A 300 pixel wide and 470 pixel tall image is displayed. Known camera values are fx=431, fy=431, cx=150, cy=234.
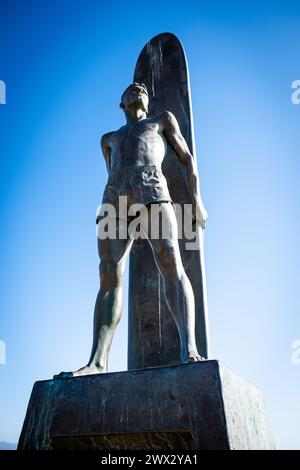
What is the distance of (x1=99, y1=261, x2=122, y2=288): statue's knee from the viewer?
4.24 metres

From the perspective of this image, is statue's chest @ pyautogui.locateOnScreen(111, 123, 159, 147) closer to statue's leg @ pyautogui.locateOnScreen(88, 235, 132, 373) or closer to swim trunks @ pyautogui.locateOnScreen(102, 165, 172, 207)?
swim trunks @ pyautogui.locateOnScreen(102, 165, 172, 207)

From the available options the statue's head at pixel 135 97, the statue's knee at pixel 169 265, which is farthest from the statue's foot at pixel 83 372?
the statue's head at pixel 135 97

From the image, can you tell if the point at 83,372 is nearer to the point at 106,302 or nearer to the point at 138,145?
the point at 106,302

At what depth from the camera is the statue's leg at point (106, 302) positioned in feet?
A: 13.0

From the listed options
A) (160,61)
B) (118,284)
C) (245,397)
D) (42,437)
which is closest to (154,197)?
(118,284)

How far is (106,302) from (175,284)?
2.32 feet

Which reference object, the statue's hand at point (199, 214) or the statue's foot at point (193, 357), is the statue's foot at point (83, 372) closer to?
the statue's foot at point (193, 357)

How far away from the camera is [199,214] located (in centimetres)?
464

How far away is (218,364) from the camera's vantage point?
10.6 feet

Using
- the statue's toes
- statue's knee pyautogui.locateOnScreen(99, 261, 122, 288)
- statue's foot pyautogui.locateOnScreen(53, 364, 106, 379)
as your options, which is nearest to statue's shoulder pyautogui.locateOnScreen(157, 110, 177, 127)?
statue's knee pyautogui.locateOnScreen(99, 261, 122, 288)

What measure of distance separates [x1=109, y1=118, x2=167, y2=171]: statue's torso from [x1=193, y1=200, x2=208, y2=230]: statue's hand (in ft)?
1.95

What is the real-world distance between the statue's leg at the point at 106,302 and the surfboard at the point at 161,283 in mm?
936

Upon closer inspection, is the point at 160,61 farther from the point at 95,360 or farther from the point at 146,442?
the point at 146,442

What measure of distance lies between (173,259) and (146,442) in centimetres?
159
